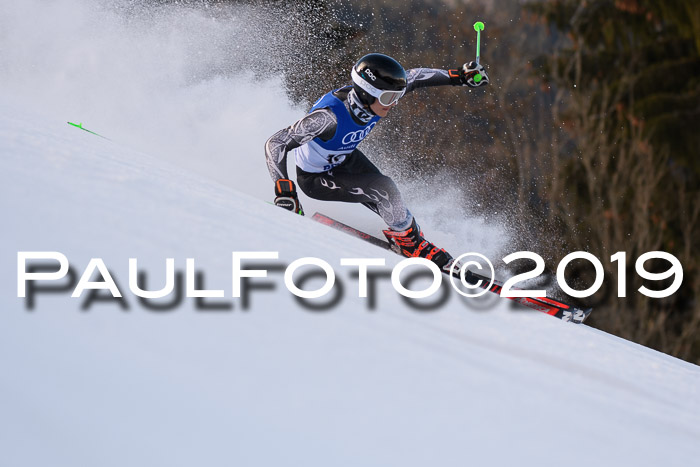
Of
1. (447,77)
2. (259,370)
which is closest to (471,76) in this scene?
(447,77)

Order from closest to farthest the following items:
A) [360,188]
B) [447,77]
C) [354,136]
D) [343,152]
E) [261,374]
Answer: [261,374] → [354,136] → [343,152] → [360,188] → [447,77]

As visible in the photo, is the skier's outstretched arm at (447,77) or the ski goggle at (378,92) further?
the skier's outstretched arm at (447,77)

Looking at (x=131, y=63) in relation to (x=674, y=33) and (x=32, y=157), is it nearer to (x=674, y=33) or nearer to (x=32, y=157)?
(x=32, y=157)

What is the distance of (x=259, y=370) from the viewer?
1.06m

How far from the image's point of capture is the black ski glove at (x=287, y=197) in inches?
141

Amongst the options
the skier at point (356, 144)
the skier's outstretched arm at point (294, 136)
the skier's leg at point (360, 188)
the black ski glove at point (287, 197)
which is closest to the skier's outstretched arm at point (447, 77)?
the skier at point (356, 144)

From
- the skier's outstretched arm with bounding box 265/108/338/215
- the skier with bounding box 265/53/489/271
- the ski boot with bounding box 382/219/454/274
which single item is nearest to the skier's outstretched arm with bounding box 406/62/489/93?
the skier with bounding box 265/53/489/271

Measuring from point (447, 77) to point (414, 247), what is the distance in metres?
1.17

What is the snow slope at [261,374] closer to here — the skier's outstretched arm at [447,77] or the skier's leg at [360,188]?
the skier's leg at [360,188]

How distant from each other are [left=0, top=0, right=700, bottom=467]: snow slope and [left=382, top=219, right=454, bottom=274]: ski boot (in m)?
2.49

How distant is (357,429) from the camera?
99cm

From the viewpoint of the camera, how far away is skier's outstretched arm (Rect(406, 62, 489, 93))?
4.45m

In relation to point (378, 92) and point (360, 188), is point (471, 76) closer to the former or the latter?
point (378, 92)

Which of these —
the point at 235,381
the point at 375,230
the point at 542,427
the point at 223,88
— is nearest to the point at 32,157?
the point at 235,381
